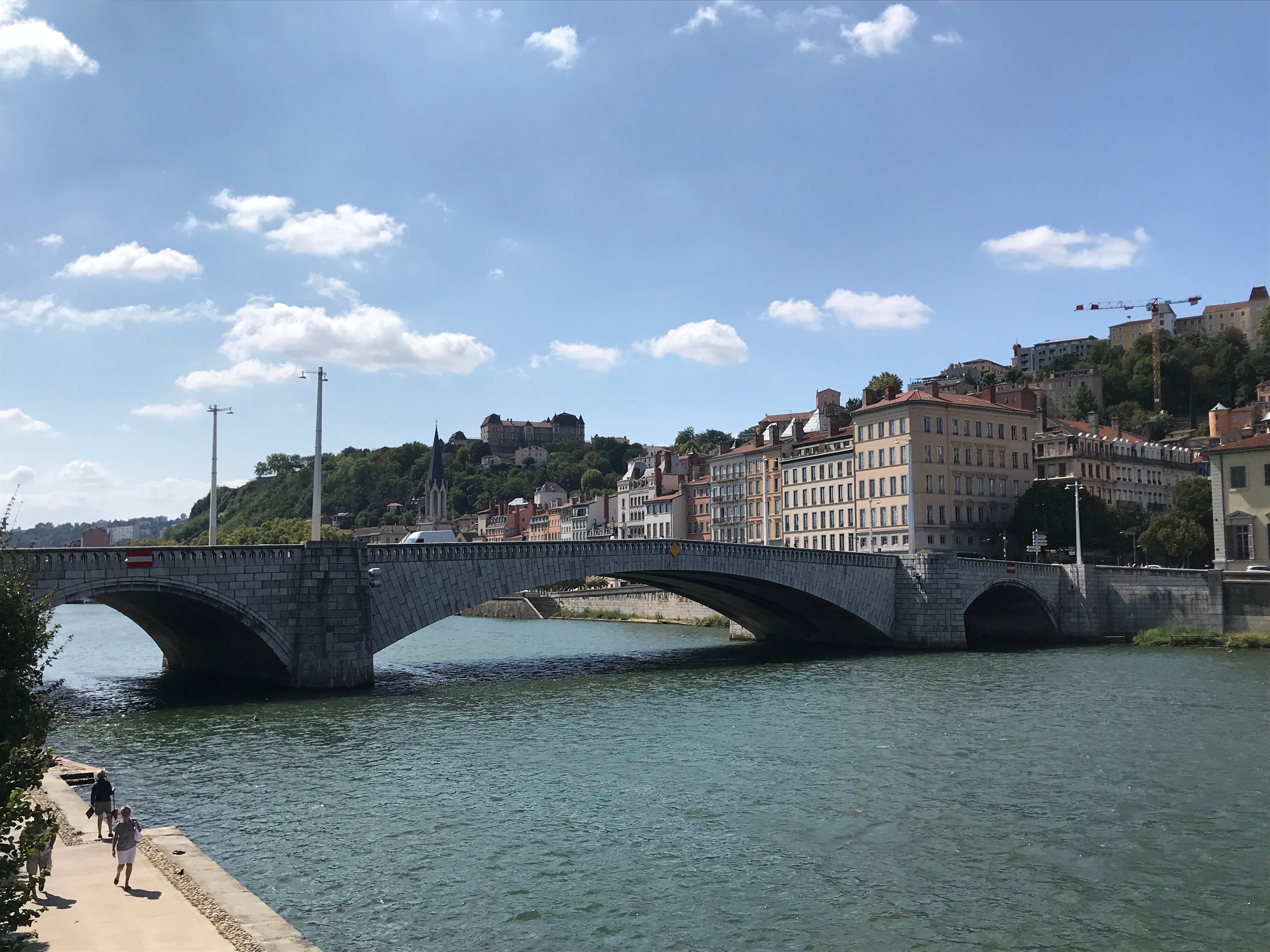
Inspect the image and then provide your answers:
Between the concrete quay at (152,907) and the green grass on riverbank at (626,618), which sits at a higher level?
the concrete quay at (152,907)

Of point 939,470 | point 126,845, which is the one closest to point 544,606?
point 939,470

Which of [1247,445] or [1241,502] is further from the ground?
[1247,445]

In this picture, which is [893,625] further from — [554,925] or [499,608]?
[499,608]

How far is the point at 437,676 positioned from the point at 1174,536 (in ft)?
160

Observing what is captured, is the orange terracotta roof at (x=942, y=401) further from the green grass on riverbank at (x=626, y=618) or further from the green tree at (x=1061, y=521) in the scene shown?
the green grass on riverbank at (x=626, y=618)

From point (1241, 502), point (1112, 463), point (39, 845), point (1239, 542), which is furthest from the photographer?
point (1112, 463)

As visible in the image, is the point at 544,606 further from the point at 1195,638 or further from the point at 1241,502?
the point at 1241,502

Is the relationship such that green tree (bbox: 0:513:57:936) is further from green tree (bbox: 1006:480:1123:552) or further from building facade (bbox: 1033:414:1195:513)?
building facade (bbox: 1033:414:1195:513)

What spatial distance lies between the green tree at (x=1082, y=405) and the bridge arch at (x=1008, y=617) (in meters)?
76.1

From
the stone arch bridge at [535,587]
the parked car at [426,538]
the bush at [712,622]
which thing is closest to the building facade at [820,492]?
the bush at [712,622]

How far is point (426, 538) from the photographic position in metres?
53.6

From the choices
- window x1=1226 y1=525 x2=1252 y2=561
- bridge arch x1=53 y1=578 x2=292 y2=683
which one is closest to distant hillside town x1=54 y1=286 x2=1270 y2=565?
window x1=1226 y1=525 x2=1252 y2=561

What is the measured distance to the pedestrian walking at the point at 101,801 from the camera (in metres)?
17.2

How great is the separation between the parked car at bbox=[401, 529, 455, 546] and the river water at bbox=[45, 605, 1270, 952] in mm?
5473
